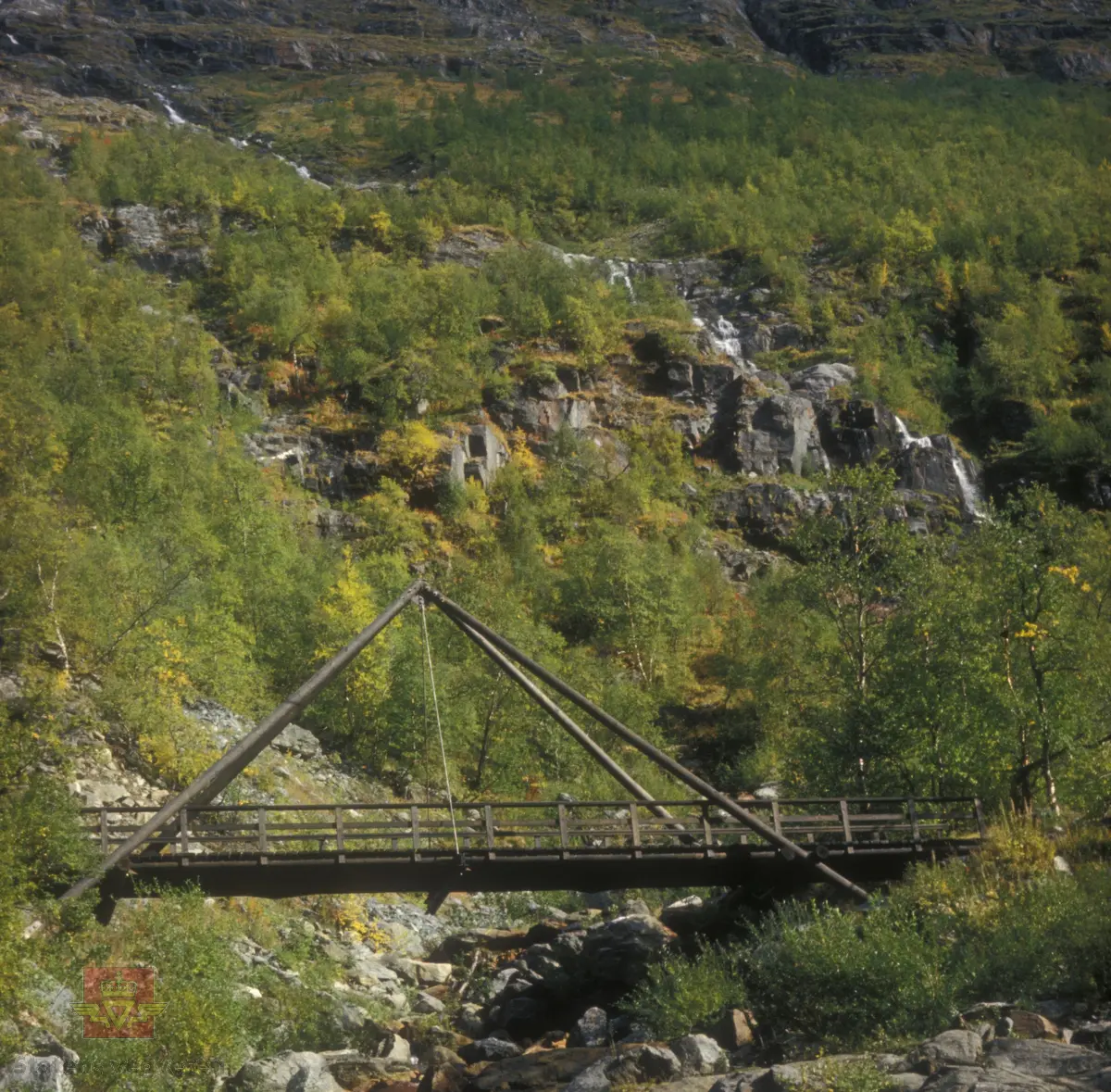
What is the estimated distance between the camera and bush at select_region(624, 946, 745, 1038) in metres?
22.4

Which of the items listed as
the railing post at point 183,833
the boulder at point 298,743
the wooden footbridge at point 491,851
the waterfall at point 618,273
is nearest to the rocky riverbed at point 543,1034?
the wooden footbridge at point 491,851

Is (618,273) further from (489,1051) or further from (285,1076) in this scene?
(285,1076)

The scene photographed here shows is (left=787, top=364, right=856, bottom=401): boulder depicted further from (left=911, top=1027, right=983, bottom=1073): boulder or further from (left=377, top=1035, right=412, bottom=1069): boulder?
(left=911, top=1027, right=983, bottom=1073): boulder

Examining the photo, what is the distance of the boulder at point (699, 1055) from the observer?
62.8 ft

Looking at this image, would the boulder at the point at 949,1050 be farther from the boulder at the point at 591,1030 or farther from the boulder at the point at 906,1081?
the boulder at the point at 591,1030

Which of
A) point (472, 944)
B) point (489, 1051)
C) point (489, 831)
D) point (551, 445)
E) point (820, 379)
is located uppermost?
point (489, 831)

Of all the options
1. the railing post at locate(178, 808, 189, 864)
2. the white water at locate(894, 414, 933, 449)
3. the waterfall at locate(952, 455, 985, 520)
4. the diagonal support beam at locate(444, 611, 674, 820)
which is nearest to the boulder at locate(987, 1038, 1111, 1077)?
the diagonal support beam at locate(444, 611, 674, 820)

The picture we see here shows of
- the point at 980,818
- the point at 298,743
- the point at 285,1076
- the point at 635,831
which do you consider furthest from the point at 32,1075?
the point at 298,743

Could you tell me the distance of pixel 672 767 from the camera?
25.3 m

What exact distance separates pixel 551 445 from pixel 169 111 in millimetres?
91903

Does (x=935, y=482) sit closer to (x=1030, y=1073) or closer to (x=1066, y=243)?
(x=1066, y=243)

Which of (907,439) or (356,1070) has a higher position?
(356,1070)

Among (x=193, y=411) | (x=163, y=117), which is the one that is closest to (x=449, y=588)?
(x=193, y=411)

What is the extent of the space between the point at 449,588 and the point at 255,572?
8.73 metres
